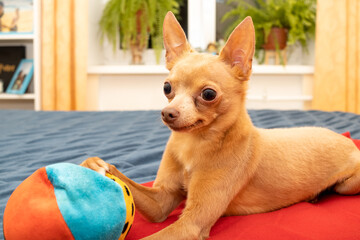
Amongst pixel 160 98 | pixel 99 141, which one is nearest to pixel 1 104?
pixel 160 98

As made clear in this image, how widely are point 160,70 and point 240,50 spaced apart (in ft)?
8.27

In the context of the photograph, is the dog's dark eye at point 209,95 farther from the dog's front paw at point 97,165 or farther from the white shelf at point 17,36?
the white shelf at point 17,36

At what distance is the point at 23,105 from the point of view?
3.89m

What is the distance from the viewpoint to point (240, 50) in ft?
3.09

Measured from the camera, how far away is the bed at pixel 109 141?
91 cm

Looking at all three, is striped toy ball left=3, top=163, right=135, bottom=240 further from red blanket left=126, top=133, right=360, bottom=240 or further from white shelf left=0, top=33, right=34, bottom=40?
white shelf left=0, top=33, right=34, bottom=40

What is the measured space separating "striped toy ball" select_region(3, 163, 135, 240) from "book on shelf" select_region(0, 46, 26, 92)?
326 cm

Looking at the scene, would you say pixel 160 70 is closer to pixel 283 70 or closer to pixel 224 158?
pixel 283 70

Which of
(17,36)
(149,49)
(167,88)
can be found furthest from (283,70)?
(167,88)

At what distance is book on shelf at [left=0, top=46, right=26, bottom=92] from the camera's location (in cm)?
360

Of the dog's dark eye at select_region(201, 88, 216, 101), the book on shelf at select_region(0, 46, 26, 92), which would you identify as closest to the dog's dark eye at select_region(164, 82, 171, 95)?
the dog's dark eye at select_region(201, 88, 216, 101)

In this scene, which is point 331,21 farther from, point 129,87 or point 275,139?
point 275,139

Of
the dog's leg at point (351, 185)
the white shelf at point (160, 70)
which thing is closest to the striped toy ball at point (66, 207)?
the dog's leg at point (351, 185)

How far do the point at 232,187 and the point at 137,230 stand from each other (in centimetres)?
23
